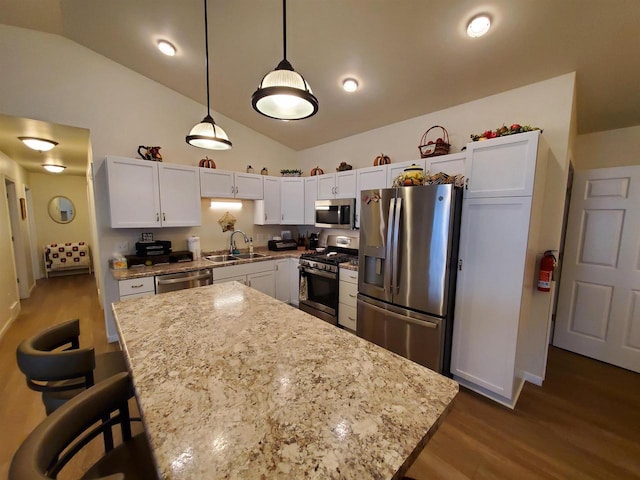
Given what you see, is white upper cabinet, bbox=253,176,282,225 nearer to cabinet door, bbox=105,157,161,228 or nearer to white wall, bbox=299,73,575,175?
white wall, bbox=299,73,575,175

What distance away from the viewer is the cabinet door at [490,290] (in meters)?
1.96

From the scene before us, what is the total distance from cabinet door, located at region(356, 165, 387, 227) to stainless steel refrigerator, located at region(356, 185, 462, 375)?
1.94ft

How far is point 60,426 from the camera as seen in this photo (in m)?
0.77

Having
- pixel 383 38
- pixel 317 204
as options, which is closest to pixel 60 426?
pixel 383 38

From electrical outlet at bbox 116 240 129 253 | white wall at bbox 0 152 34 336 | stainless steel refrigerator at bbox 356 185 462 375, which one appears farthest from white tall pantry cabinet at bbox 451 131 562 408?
white wall at bbox 0 152 34 336

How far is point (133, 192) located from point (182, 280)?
3.71ft

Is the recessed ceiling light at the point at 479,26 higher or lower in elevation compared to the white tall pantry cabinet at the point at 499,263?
higher

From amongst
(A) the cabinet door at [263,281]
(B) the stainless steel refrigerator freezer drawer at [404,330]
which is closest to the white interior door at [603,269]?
(B) the stainless steel refrigerator freezer drawer at [404,330]

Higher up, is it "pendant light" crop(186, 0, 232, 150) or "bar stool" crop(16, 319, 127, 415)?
"pendant light" crop(186, 0, 232, 150)

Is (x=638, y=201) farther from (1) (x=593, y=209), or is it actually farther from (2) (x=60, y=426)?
(2) (x=60, y=426)

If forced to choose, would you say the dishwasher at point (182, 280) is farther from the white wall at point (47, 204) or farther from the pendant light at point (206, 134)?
the white wall at point (47, 204)

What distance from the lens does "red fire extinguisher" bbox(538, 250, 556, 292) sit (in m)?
2.17

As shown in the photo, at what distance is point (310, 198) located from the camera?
4.07m

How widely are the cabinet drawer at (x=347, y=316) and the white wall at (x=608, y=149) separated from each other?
3.03m
